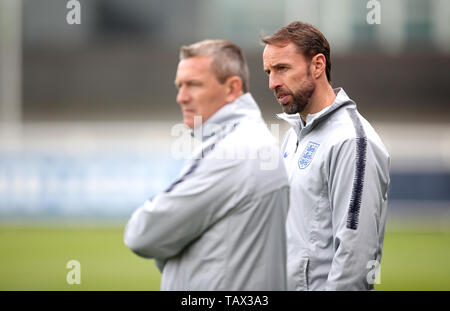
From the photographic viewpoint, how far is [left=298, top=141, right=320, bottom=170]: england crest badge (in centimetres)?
312

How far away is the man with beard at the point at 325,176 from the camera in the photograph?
2.90m

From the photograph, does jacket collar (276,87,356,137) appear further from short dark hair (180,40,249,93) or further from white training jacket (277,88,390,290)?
short dark hair (180,40,249,93)

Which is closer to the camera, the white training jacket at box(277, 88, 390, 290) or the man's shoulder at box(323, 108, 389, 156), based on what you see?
the white training jacket at box(277, 88, 390, 290)

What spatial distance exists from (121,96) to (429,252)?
8.71 meters

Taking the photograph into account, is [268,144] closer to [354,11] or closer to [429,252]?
[429,252]

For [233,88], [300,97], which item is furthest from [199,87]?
[300,97]

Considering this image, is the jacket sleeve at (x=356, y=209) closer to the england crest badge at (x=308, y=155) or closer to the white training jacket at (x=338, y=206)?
the white training jacket at (x=338, y=206)

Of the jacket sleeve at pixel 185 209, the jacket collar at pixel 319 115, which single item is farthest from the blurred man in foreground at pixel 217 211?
the jacket collar at pixel 319 115

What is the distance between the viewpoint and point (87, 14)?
17656 millimetres

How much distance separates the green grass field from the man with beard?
4775 mm

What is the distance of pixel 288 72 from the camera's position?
10.2ft

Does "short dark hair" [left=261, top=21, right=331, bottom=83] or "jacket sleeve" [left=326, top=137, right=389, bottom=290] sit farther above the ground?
"short dark hair" [left=261, top=21, right=331, bottom=83]

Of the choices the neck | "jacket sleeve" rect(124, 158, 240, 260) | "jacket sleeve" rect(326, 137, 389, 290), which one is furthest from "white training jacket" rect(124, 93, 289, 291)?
the neck

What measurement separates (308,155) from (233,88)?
55cm
